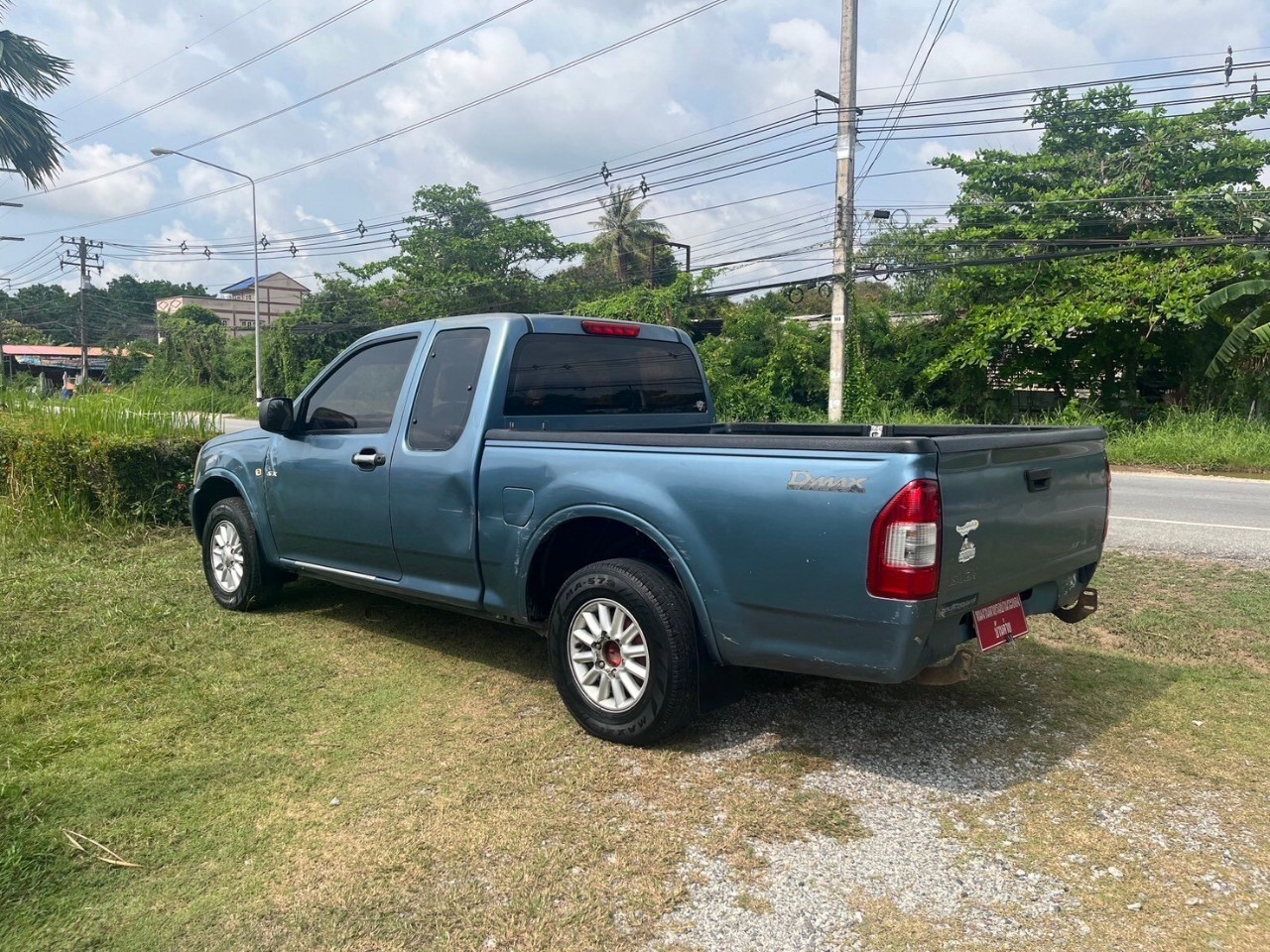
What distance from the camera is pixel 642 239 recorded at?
49250 mm

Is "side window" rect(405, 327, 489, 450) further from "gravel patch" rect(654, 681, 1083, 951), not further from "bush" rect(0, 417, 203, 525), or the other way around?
"bush" rect(0, 417, 203, 525)

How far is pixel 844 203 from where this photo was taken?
17.2 m

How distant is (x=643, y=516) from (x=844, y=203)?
1499 centimetres

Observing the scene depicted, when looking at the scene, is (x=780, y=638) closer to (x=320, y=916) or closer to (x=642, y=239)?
(x=320, y=916)

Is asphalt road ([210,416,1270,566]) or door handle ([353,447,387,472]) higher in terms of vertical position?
door handle ([353,447,387,472])

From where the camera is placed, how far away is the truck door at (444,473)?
14.6 feet

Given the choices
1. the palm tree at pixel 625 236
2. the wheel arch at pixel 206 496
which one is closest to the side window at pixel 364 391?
the wheel arch at pixel 206 496

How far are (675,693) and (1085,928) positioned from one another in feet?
5.19

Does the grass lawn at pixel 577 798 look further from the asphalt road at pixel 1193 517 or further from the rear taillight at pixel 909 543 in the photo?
the asphalt road at pixel 1193 517

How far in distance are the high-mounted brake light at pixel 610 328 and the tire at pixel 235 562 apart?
258 centimetres

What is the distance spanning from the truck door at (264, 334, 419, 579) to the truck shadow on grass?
72 centimetres

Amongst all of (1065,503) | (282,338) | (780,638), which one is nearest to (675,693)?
(780,638)

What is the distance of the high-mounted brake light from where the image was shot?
4.95 metres

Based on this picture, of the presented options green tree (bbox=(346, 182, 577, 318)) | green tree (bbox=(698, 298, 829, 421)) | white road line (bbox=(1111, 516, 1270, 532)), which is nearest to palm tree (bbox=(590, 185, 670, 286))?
green tree (bbox=(346, 182, 577, 318))
